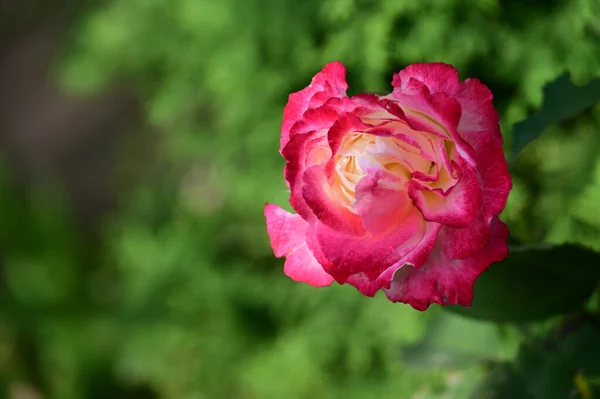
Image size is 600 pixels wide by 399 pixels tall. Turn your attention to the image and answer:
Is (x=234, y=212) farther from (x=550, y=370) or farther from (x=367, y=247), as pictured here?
(x=367, y=247)

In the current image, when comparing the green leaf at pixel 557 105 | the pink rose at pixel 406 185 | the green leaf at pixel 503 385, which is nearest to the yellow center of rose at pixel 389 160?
the pink rose at pixel 406 185

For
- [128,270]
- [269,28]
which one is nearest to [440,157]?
[269,28]

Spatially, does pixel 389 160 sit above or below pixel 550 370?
above

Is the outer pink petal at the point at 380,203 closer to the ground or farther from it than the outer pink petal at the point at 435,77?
closer to the ground

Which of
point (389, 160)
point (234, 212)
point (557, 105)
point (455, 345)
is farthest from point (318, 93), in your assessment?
point (234, 212)

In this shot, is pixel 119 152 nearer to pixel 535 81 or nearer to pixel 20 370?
pixel 20 370

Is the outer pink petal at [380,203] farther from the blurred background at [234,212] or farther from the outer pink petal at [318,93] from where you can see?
the blurred background at [234,212]

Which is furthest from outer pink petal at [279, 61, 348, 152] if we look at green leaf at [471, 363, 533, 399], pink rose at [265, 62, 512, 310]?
green leaf at [471, 363, 533, 399]
